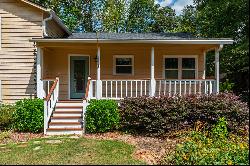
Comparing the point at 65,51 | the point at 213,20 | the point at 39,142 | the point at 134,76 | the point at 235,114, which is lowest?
the point at 39,142

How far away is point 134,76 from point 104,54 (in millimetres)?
1756

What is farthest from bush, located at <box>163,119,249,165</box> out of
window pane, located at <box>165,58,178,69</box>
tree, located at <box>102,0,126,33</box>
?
tree, located at <box>102,0,126,33</box>

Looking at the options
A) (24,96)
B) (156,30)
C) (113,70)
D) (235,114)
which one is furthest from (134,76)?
(156,30)

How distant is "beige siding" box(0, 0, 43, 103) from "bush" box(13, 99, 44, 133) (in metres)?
2.68

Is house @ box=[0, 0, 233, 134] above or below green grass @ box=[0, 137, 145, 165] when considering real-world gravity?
above

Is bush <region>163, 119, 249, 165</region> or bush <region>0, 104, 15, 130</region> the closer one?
bush <region>163, 119, 249, 165</region>

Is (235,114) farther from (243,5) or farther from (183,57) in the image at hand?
(243,5)

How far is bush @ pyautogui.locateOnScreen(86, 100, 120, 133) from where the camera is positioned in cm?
1277

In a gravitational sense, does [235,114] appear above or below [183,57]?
below

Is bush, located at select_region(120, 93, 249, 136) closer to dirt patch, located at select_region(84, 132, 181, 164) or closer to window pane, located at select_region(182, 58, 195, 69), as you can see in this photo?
dirt patch, located at select_region(84, 132, 181, 164)

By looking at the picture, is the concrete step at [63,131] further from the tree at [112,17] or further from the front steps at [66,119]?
the tree at [112,17]

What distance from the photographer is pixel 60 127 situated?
43.6 feet

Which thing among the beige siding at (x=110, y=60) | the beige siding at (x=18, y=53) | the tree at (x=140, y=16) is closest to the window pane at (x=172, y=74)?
the beige siding at (x=110, y=60)

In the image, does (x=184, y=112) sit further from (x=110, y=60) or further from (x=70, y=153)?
(x=110, y=60)
